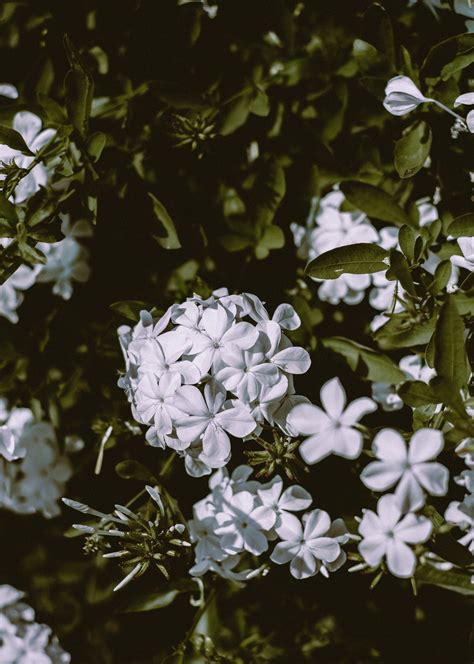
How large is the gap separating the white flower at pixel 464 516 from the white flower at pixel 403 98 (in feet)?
2.25

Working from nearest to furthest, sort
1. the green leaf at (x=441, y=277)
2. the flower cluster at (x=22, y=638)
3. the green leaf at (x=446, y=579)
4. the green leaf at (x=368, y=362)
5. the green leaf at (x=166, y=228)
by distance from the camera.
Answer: the green leaf at (x=446, y=579)
the green leaf at (x=441, y=277)
the green leaf at (x=368, y=362)
the green leaf at (x=166, y=228)
the flower cluster at (x=22, y=638)

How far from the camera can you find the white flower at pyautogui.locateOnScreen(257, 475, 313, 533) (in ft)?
4.00

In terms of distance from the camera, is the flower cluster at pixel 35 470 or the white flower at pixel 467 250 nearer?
the white flower at pixel 467 250

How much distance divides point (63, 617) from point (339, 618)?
0.69 m

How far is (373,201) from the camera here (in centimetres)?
134

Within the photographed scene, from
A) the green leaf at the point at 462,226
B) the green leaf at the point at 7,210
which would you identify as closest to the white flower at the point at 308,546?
the green leaf at the point at 462,226

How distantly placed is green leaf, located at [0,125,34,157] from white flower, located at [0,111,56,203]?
2cm

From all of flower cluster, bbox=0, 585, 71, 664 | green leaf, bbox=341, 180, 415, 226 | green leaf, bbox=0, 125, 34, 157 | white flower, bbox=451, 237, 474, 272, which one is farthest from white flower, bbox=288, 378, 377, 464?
flower cluster, bbox=0, 585, 71, 664

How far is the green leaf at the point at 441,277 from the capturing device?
1.19 metres

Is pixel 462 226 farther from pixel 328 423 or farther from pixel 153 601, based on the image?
pixel 153 601

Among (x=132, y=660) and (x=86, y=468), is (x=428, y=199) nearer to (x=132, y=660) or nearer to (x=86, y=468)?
(x=86, y=468)

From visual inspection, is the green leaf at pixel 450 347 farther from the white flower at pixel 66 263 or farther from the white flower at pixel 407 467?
the white flower at pixel 66 263

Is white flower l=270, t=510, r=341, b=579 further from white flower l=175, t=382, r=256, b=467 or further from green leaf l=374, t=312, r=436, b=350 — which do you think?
green leaf l=374, t=312, r=436, b=350

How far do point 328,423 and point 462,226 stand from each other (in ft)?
1.54
